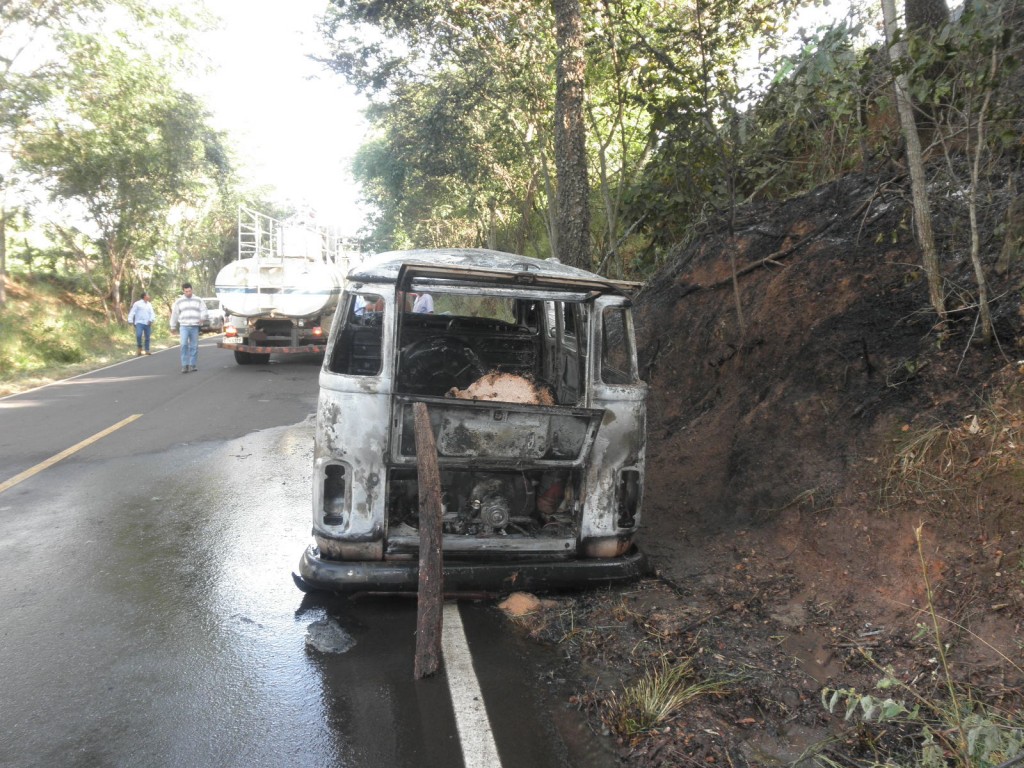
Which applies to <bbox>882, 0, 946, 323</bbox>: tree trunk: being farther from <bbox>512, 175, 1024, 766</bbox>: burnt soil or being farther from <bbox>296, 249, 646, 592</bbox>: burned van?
<bbox>296, 249, 646, 592</bbox>: burned van

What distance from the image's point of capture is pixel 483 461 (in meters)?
4.32

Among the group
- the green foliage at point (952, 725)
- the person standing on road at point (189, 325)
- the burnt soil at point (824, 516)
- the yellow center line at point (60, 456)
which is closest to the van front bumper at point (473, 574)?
Result: the burnt soil at point (824, 516)

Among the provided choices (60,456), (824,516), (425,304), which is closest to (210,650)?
(824,516)

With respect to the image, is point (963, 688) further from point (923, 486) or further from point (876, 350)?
point (876, 350)

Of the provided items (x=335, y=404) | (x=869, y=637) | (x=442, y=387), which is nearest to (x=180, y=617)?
(x=335, y=404)

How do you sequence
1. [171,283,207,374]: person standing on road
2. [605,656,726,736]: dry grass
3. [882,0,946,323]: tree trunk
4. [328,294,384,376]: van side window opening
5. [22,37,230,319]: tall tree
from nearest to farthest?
[605,656,726,736]: dry grass
[328,294,384,376]: van side window opening
[882,0,946,323]: tree trunk
[171,283,207,374]: person standing on road
[22,37,230,319]: tall tree

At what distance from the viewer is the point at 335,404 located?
168 inches

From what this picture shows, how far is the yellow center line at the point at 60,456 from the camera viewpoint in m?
7.25

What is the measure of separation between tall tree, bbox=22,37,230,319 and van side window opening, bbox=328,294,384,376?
52.2 feet

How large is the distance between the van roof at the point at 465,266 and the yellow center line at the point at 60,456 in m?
4.60

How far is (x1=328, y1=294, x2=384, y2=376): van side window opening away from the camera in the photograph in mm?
4734

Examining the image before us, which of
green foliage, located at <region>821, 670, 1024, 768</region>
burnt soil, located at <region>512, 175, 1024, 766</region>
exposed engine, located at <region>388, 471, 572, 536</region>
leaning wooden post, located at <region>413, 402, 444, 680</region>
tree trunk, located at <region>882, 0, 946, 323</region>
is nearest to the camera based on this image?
green foliage, located at <region>821, 670, 1024, 768</region>

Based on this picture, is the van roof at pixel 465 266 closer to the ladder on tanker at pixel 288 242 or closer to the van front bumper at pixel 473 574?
the van front bumper at pixel 473 574

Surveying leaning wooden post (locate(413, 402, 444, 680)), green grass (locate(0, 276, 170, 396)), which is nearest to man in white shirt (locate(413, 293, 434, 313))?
green grass (locate(0, 276, 170, 396))
